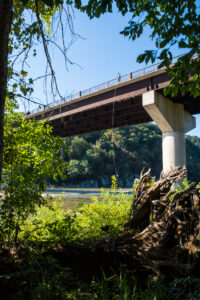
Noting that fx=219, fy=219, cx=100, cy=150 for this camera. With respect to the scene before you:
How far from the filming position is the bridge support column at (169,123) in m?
16.8

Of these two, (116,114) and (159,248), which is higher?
(116,114)

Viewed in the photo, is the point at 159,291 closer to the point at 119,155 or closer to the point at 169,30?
the point at 169,30

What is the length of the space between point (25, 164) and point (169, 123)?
15773 millimetres

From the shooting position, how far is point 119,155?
95.1 m

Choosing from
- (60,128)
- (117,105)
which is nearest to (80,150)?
(60,128)

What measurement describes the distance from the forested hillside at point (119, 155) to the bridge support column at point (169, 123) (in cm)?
6758

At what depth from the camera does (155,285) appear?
301cm

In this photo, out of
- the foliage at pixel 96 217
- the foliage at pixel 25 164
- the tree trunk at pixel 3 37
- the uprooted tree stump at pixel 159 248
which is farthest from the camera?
the foliage at pixel 96 217

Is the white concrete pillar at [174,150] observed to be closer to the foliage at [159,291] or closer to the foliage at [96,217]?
the foliage at [96,217]

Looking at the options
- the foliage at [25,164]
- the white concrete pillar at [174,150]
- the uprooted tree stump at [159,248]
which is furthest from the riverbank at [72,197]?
the white concrete pillar at [174,150]

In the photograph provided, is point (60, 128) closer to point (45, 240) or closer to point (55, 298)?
point (45, 240)

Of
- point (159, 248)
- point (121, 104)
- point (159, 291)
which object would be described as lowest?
point (159, 291)

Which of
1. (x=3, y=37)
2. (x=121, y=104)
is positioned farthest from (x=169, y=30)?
(x=121, y=104)

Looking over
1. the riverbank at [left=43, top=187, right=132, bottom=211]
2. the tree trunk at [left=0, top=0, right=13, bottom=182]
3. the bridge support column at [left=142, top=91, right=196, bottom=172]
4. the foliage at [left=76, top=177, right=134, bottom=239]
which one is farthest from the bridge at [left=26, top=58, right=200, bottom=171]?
the tree trunk at [left=0, top=0, right=13, bottom=182]
